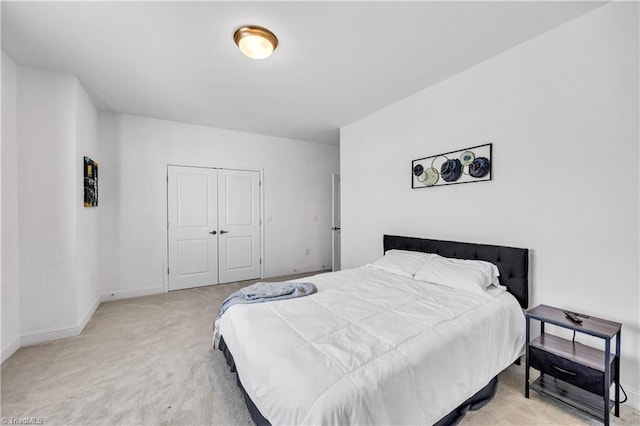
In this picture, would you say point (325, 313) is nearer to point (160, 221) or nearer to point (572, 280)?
point (572, 280)

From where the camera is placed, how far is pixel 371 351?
1328 millimetres

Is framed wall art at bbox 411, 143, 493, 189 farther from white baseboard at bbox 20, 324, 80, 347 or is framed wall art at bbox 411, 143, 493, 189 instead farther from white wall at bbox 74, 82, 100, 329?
white baseboard at bbox 20, 324, 80, 347

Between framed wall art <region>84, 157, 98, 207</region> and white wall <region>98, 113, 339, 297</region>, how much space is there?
1.26 ft

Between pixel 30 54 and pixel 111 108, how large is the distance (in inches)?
50.3

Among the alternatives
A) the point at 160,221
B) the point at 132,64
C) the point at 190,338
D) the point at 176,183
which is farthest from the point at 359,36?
the point at 160,221

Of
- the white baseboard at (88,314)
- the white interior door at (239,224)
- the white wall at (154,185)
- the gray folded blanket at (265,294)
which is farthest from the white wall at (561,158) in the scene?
the white baseboard at (88,314)

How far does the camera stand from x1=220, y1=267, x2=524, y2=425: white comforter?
3.65ft

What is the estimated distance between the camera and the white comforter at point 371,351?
1.11m

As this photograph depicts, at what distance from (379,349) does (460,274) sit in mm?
1258

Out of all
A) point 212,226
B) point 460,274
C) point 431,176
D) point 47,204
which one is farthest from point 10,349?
point 431,176

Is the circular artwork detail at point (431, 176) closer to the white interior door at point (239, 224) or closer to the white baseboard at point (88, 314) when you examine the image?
the white interior door at point (239, 224)

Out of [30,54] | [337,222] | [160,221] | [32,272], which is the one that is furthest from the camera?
[337,222]

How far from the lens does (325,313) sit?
1786 mm

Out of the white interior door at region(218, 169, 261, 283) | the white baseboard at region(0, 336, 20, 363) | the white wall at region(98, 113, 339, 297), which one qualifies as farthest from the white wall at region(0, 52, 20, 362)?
the white interior door at region(218, 169, 261, 283)
